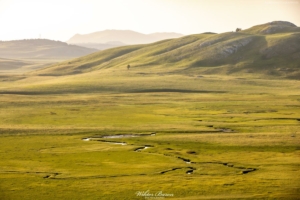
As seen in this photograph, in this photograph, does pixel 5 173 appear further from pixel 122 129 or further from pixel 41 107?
pixel 41 107

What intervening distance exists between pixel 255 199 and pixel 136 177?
1507 cm

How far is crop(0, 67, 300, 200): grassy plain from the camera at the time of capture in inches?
2248

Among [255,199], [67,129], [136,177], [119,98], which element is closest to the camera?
[255,199]

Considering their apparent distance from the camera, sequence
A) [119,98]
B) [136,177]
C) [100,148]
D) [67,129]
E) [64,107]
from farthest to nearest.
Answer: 1. [119,98]
2. [64,107]
3. [67,129]
4. [100,148]
5. [136,177]

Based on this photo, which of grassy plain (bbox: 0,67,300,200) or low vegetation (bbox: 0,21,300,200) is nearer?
low vegetation (bbox: 0,21,300,200)

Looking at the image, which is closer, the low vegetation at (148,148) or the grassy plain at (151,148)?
the low vegetation at (148,148)

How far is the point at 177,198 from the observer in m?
53.1

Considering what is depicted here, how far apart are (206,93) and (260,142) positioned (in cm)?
9868

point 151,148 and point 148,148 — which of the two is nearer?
point 151,148

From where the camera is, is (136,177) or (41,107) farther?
(41,107)

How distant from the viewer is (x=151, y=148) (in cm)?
8200

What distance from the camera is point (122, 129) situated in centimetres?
10194

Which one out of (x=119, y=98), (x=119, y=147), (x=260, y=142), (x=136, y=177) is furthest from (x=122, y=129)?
(x=119, y=98)

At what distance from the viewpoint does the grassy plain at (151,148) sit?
187ft
